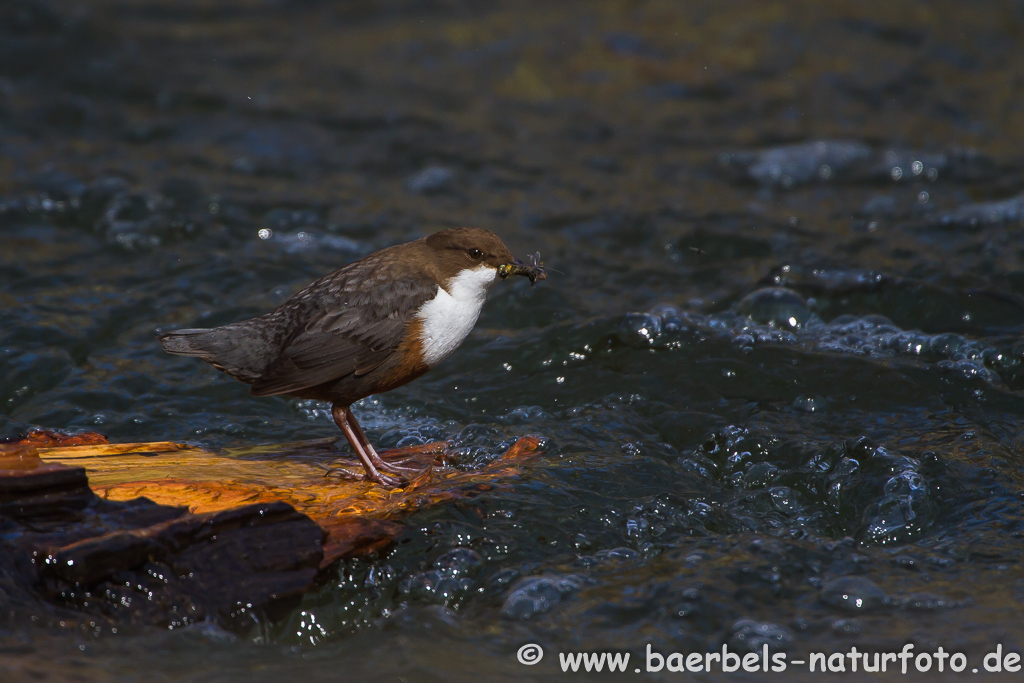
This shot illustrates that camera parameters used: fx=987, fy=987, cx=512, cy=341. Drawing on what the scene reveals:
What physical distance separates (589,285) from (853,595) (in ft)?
11.1

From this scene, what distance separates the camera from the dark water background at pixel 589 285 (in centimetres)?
330

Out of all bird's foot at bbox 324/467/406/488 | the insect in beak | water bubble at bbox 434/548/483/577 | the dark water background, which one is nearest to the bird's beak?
the insect in beak

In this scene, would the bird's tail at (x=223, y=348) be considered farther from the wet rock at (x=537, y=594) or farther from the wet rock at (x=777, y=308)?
the wet rock at (x=777, y=308)

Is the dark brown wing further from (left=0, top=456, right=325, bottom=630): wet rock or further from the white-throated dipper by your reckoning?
(left=0, top=456, right=325, bottom=630): wet rock

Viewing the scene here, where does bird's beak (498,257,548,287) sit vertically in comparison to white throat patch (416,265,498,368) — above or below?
above

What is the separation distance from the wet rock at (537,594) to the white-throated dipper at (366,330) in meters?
0.74

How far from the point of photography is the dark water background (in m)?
3.30

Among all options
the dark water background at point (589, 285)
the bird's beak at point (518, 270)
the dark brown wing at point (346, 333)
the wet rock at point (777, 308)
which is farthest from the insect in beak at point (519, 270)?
the wet rock at point (777, 308)

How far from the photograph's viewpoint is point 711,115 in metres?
9.34

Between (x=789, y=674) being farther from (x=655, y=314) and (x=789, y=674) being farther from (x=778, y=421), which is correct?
(x=655, y=314)

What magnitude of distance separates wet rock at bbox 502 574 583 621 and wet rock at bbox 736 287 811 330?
2801 mm

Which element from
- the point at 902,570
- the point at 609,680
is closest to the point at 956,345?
the point at 902,570

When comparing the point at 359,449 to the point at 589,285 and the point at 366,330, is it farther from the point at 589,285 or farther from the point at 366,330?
the point at 589,285

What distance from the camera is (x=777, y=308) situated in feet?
19.0
